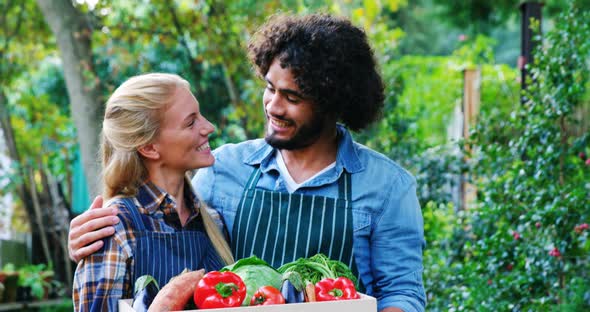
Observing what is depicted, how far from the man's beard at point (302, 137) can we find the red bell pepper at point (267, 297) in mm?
821

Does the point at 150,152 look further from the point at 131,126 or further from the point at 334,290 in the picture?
the point at 334,290

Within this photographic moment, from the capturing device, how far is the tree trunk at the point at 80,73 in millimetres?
5633

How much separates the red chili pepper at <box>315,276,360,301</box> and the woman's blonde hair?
30.5 inches

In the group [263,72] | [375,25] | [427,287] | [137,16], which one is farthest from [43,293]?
[263,72]

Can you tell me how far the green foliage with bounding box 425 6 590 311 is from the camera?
4266 mm

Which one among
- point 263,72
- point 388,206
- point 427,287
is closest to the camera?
point 388,206

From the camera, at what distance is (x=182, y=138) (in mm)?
2613

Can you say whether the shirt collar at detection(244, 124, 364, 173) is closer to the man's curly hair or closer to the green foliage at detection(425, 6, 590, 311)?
the man's curly hair

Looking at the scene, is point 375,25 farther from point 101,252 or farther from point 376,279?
point 101,252

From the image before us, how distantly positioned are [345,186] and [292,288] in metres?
0.78

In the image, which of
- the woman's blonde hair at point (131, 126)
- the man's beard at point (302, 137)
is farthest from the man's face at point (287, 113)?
the woman's blonde hair at point (131, 126)

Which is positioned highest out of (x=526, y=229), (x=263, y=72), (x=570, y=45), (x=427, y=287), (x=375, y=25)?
(x=375, y=25)

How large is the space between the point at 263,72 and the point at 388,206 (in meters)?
0.68

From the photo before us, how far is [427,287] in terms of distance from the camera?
16.0 ft
